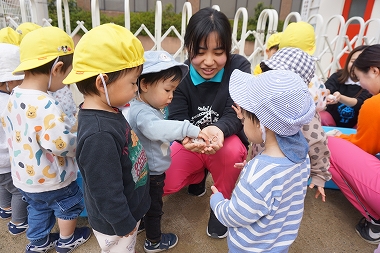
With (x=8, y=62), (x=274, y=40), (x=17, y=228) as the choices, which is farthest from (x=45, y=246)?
(x=274, y=40)

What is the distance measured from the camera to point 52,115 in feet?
4.97

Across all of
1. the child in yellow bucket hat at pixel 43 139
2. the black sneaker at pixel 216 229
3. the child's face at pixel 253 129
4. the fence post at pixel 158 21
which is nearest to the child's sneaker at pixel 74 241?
the child in yellow bucket hat at pixel 43 139

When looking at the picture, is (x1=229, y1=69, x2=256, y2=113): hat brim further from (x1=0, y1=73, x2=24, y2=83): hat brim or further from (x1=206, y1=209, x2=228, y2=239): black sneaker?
(x1=0, y1=73, x2=24, y2=83): hat brim

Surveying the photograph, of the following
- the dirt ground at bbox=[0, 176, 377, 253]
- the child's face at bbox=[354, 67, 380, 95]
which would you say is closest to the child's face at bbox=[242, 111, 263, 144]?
A: the dirt ground at bbox=[0, 176, 377, 253]

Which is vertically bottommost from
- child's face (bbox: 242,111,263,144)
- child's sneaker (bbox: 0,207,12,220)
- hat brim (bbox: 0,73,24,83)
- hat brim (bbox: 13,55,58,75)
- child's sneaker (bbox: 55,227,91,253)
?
child's sneaker (bbox: 0,207,12,220)

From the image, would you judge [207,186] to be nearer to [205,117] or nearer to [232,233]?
[205,117]

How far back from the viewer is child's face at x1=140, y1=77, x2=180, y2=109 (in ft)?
5.23

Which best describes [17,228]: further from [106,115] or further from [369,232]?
[369,232]

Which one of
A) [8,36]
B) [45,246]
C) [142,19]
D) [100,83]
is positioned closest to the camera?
[100,83]

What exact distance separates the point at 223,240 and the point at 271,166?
3.75 feet

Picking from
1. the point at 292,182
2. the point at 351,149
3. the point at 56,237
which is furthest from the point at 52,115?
the point at 351,149

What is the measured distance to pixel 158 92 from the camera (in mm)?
1593

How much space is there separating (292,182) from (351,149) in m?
1.30

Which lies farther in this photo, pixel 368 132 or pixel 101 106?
pixel 368 132
